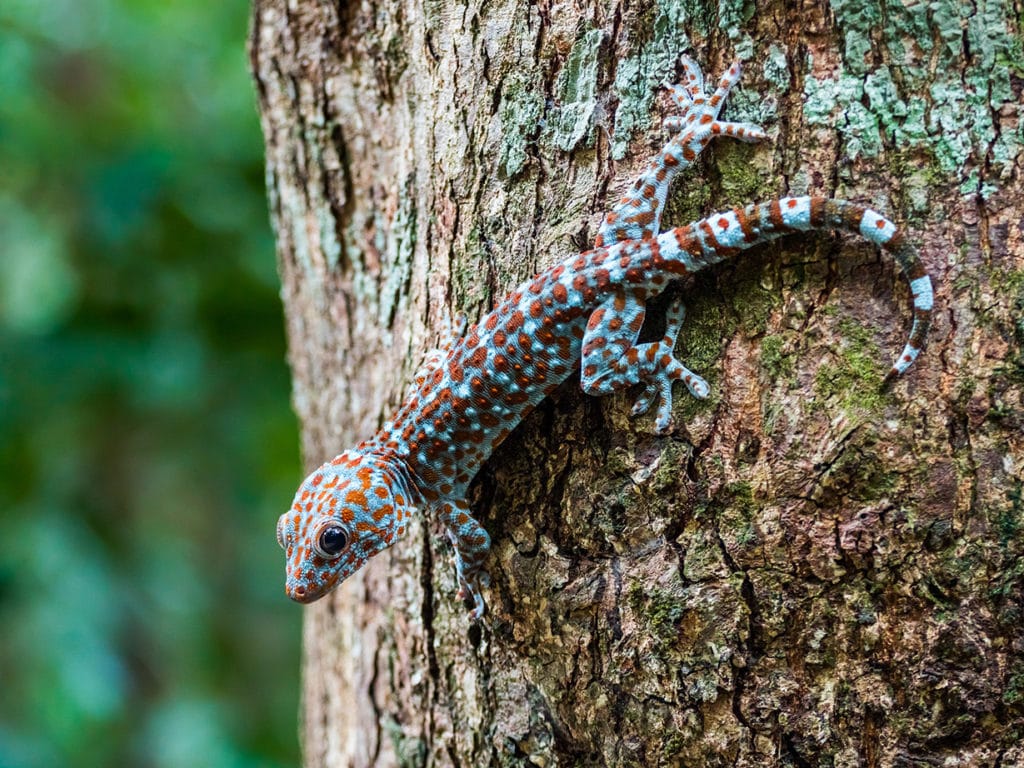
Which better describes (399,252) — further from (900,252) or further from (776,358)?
(900,252)

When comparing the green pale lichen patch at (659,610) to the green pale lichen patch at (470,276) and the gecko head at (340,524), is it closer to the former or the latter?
the gecko head at (340,524)

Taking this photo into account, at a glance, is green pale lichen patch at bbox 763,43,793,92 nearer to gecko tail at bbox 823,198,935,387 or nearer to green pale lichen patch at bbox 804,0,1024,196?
green pale lichen patch at bbox 804,0,1024,196

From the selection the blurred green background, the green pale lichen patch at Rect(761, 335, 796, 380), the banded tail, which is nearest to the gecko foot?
the banded tail

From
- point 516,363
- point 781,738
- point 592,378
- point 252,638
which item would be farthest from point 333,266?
point 252,638

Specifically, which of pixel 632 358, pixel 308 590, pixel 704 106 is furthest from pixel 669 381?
pixel 308 590

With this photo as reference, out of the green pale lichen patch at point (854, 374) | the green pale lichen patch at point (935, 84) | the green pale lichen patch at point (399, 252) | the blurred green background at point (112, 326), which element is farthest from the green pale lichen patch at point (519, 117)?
the blurred green background at point (112, 326)

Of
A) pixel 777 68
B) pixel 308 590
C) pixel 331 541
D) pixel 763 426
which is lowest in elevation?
pixel 308 590
